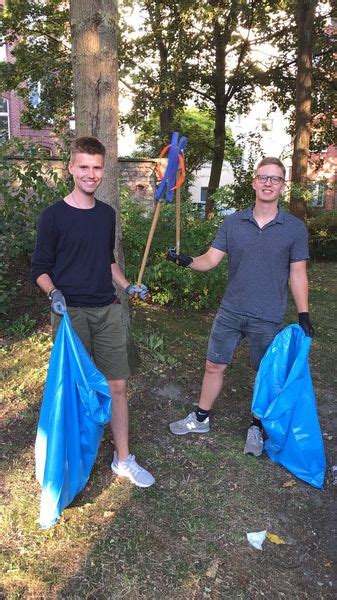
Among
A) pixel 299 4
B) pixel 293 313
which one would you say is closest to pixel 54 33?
pixel 299 4

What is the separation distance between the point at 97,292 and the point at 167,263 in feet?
9.50

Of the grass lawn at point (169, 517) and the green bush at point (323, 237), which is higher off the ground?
the green bush at point (323, 237)

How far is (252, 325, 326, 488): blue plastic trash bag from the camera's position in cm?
279

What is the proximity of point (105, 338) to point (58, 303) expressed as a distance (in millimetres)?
430

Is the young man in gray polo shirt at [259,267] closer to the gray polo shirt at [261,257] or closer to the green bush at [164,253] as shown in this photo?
the gray polo shirt at [261,257]

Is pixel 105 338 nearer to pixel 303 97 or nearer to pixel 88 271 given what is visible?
pixel 88 271

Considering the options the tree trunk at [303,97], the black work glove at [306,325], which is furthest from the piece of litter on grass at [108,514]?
the tree trunk at [303,97]

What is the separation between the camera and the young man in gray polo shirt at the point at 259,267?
108 inches

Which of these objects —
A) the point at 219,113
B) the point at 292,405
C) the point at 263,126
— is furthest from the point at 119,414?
the point at 263,126

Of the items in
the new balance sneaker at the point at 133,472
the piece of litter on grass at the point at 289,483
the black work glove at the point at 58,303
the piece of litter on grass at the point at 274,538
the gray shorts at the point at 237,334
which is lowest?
the piece of litter on grass at the point at 274,538

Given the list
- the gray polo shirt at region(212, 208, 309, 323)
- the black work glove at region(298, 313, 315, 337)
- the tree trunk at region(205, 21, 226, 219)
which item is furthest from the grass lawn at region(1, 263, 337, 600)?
the tree trunk at region(205, 21, 226, 219)

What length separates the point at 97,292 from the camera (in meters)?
2.48

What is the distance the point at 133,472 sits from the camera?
2.70 meters

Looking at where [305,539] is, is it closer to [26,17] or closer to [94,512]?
[94,512]
